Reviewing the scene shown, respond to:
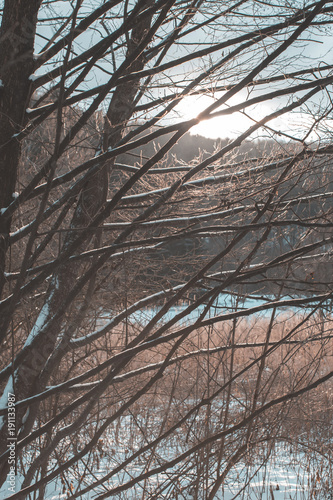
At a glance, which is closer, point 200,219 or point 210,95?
point 210,95

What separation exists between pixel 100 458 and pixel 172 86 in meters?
4.38

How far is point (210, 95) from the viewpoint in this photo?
1638 mm

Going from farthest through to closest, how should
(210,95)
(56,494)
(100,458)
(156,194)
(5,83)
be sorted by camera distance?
(100,458) → (56,494) → (156,194) → (5,83) → (210,95)

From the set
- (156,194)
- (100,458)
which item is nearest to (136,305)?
(156,194)

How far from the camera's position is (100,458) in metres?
4.83

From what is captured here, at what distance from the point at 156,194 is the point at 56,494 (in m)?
3.31

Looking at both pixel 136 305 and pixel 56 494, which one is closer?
pixel 136 305

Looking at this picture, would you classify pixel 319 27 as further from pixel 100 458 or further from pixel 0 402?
pixel 100 458

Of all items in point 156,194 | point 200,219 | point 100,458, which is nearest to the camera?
point 200,219

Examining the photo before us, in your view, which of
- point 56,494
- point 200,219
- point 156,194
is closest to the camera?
point 200,219

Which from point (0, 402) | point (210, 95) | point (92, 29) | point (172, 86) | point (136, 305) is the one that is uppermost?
point (92, 29)

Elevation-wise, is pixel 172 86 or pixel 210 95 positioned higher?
pixel 172 86

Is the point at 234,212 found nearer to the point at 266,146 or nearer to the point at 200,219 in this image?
the point at 200,219

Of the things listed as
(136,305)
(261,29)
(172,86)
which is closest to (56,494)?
(136,305)
